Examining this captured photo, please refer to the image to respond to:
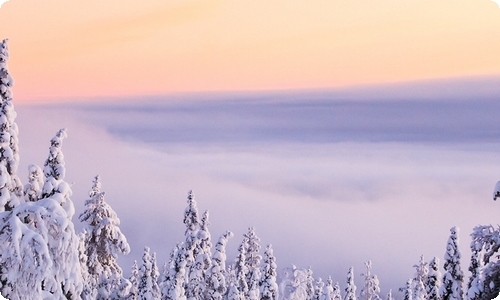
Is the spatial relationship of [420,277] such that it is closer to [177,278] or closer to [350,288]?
[350,288]

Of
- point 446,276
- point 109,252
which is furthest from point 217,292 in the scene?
point 446,276

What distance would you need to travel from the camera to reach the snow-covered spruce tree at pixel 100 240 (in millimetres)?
26078

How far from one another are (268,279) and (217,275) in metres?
3.11

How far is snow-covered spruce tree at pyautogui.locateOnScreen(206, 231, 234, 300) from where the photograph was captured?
37250 millimetres

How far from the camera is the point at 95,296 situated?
25.6m

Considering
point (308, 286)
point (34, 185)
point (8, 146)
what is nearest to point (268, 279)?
point (34, 185)

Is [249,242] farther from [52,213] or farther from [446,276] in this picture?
[52,213]

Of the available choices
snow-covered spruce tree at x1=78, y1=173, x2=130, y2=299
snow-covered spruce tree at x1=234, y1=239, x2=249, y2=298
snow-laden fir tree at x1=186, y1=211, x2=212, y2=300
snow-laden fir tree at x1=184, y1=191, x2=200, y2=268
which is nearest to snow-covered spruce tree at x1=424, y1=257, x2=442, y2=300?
snow-laden fir tree at x1=186, y1=211, x2=212, y2=300

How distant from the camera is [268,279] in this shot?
3778 cm

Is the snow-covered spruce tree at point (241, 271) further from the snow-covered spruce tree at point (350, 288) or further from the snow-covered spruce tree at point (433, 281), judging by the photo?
the snow-covered spruce tree at point (433, 281)

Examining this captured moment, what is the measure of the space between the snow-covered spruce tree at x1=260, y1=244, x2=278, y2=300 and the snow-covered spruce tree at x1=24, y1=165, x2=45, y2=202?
876 inches

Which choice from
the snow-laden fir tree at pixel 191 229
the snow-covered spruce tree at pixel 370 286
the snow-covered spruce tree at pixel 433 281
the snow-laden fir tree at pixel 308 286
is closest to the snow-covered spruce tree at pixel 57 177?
the snow-laden fir tree at pixel 191 229

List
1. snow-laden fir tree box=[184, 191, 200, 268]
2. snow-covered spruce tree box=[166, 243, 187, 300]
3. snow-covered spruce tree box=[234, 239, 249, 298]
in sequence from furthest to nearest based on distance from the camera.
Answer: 1. snow-covered spruce tree box=[234, 239, 249, 298]
2. snow-laden fir tree box=[184, 191, 200, 268]
3. snow-covered spruce tree box=[166, 243, 187, 300]

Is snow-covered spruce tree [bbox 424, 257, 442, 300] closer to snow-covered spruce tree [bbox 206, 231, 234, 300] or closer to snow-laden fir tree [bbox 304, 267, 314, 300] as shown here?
snow-covered spruce tree [bbox 206, 231, 234, 300]
